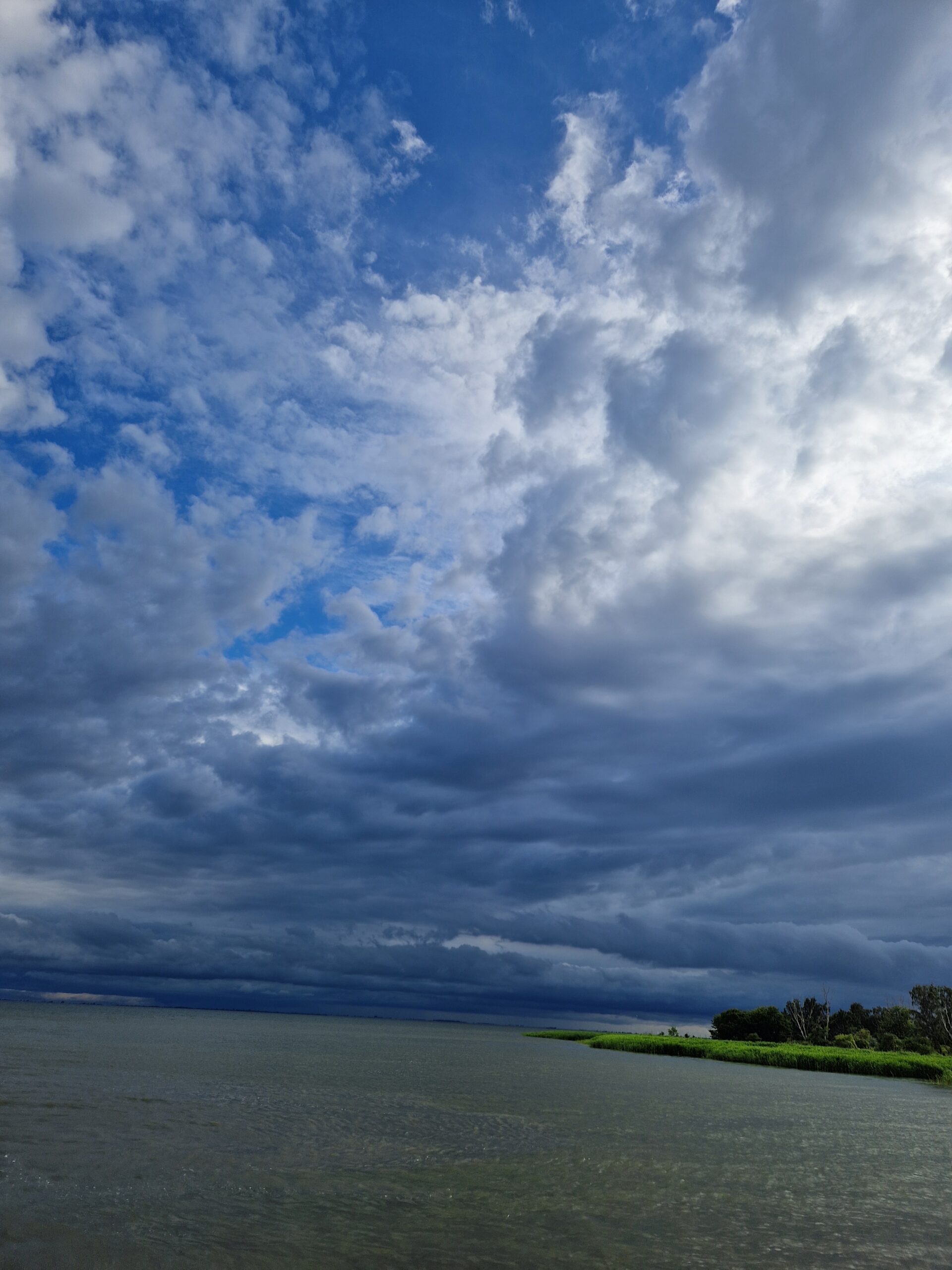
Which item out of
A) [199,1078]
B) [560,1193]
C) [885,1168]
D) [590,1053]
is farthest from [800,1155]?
[590,1053]

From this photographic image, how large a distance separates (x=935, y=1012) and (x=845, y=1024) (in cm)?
2511

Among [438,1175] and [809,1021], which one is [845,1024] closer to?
[809,1021]

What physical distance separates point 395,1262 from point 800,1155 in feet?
81.6

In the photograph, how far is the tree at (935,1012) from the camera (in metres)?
154

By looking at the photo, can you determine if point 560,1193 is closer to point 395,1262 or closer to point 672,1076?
point 395,1262

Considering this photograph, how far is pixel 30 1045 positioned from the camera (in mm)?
73812

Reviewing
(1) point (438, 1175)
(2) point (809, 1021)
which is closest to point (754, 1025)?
(2) point (809, 1021)

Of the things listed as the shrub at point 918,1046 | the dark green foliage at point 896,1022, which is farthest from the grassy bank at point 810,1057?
the dark green foliage at point 896,1022

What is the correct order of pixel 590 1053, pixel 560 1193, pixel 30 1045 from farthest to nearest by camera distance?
pixel 590 1053
pixel 30 1045
pixel 560 1193

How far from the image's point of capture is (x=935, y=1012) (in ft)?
534

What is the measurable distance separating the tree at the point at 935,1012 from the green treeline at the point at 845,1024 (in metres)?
0.10

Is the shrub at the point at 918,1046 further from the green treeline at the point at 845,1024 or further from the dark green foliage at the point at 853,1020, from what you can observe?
the dark green foliage at the point at 853,1020

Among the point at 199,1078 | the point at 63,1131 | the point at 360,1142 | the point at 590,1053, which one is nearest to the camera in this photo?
the point at 63,1131

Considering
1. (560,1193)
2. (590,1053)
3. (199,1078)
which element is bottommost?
(590,1053)
